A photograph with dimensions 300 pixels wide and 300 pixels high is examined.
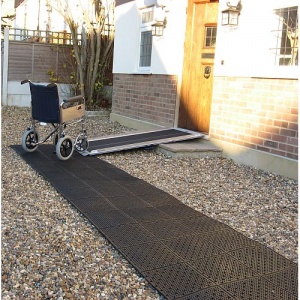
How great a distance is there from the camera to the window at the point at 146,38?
9.24m

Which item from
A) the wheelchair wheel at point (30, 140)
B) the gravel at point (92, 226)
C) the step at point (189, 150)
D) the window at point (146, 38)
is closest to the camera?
the gravel at point (92, 226)

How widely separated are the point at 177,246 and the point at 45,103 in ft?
11.3

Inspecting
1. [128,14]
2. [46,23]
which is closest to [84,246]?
[128,14]

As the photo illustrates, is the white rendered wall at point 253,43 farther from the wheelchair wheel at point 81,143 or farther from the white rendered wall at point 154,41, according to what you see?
the wheelchair wheel at point 81,143

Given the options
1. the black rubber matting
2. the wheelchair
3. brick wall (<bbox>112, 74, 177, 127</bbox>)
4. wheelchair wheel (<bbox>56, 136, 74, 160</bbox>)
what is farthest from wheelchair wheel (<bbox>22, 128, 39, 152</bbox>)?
brick wall (<bbox>112, 74, 177, 127</bbox>)

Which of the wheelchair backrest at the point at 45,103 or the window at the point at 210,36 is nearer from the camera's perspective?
the wheelchair backrest at the point at 45,103

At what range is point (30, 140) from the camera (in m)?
6.67

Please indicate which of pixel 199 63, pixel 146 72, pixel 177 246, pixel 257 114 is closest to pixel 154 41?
pixel 146 72

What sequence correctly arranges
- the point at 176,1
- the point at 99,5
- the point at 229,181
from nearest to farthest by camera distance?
the point at 229,181
the point at 176,1
the point at 99,5

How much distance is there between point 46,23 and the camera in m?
19.7

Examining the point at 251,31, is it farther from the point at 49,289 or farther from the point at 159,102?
the point at 49,289

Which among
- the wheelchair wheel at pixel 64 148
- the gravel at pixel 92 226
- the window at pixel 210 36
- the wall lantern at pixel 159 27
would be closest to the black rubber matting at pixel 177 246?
the gravel at pixel 92 226

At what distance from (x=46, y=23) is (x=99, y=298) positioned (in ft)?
61.9

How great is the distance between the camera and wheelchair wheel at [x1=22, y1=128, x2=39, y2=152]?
6.54 metres
